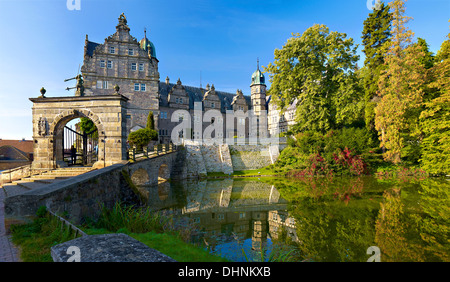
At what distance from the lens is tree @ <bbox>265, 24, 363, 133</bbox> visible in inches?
934

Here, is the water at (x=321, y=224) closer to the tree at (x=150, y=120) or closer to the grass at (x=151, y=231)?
the grass at (x=151, y=231)

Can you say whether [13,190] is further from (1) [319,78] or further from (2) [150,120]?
(1) [319,78]

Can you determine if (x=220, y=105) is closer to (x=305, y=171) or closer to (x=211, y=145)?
(x=211, y=145)

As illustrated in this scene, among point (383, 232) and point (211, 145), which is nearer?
point (383, 232)

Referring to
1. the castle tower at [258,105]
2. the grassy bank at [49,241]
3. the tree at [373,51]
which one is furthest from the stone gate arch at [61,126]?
the castle tower at [258,105]

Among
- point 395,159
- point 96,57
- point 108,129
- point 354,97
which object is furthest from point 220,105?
point 108,129

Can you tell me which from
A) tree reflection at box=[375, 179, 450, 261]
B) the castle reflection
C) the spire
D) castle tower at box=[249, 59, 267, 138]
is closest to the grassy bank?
the castle reflection

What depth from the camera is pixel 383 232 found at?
7.84 m

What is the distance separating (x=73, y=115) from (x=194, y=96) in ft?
101

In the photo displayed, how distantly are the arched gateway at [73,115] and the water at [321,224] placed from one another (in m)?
4.04

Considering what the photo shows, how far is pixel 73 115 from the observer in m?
13.1

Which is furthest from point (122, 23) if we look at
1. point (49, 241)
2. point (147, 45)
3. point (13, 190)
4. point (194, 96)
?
point (49, 241)
